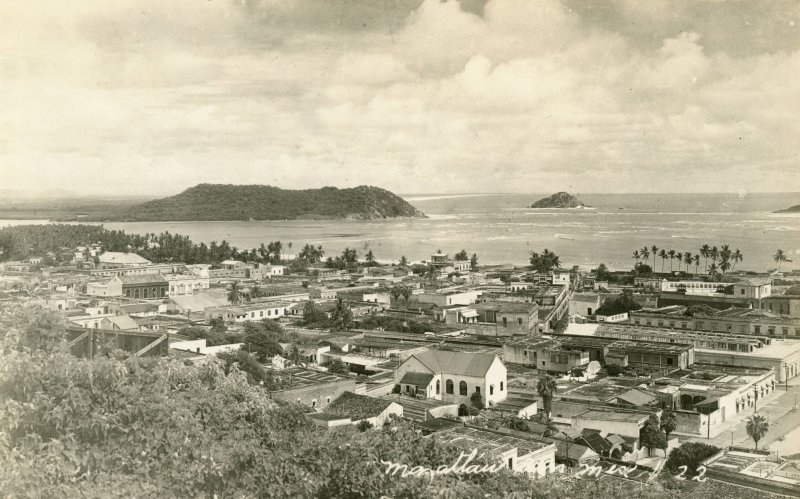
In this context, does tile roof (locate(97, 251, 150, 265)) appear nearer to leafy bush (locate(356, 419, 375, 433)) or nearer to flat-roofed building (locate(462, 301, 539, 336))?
flat-roofed building (locate(462, 301, 539, 336))

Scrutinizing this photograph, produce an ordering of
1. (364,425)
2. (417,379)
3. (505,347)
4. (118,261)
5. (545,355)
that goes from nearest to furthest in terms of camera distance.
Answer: (364,425) < (417,379) < (545,355) < (505,347) < (118,261)

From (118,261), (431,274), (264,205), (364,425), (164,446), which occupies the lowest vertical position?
(364,425)

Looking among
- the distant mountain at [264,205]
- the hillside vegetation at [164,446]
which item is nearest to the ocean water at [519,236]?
the distant mountain at [264,205]

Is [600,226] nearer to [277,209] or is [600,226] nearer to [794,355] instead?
[277,209]

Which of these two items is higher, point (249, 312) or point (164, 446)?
point (164, 446)

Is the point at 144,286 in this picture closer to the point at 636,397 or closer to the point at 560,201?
the point at 636,397

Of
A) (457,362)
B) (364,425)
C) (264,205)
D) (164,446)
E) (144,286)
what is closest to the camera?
(164,446)

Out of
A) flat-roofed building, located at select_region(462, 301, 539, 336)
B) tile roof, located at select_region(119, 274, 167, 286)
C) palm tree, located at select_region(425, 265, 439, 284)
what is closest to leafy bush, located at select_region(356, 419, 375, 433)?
flat-roofed building, located at select_region(462, 301, 539, 336)

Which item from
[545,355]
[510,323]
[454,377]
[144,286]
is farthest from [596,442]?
[144,286]
